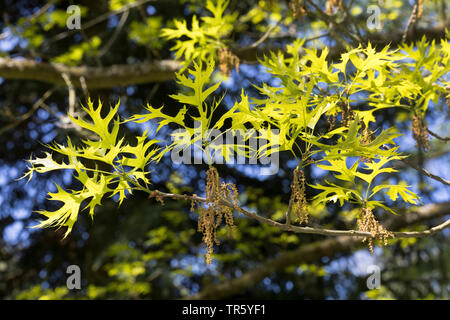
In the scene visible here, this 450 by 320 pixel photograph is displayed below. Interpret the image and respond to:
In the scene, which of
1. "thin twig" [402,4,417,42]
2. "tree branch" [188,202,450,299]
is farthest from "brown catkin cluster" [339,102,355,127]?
"tree branch" [188,202,450,299]

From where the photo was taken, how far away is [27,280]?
605 centimetres

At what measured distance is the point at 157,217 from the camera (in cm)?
513

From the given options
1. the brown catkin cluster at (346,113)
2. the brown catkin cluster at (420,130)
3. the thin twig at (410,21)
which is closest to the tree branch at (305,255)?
the thin twig at (410,21)

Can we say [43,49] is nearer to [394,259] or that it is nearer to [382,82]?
[382,82]

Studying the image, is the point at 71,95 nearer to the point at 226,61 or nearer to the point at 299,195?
the point at 226,61

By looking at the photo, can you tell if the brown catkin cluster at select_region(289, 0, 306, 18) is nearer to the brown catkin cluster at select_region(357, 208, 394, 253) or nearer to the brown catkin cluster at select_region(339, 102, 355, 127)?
the brown catkin cluster at select_region(339, 102, 355, 127)

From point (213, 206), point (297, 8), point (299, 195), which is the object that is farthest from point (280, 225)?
point (297, 8)

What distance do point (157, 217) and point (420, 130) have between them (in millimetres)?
3504

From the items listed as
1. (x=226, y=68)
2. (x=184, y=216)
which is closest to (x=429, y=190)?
(x=184, y=216)

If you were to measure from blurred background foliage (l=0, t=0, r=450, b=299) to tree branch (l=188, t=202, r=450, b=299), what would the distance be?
0.42 meters

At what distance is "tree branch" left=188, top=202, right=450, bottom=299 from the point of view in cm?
477

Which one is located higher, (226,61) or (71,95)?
(71,95)

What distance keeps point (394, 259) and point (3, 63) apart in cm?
531

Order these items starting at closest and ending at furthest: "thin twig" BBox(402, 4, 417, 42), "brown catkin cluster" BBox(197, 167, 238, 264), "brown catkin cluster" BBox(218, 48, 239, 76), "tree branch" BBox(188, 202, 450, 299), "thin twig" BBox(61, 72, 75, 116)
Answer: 1. "brown catkin cluster" BBox(197, 167, 238, 264)
2. "thin twig" BBox(402, 4, 417, 42)
3. "brown catkin cluster" BBox(218, 48, 239, 76)
4. "thin twig" BBox(61, 72, 75, 116)
5. "tree branch" BBox(188, 202, 450, 299)
